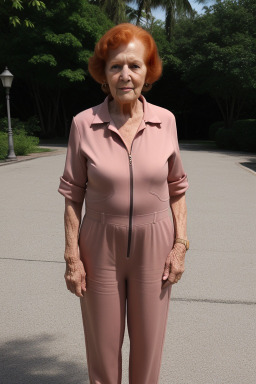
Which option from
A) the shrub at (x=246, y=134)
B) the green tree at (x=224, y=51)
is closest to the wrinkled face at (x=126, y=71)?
the shrub at (x=246, y=134)

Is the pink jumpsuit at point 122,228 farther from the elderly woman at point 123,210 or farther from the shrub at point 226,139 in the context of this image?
the shrub at point 226,139

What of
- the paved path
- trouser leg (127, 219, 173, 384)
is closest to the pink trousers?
trouser leg (127, 219, 173, 384)

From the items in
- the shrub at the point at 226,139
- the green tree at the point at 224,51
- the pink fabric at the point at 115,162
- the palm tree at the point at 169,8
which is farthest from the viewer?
the palm tree at the point at 169,8

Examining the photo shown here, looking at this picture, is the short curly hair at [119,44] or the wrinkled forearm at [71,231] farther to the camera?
the wrinkled forearm at [71,231]

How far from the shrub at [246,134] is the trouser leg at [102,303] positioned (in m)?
21.8

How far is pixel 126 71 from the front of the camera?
1864 mm

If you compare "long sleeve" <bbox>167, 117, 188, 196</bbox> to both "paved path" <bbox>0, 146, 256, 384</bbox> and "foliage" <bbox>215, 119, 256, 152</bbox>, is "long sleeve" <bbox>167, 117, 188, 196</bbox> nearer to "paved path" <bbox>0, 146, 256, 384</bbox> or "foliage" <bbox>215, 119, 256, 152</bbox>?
"paved path" <bbox>0, 146, 256, 384</bbox>

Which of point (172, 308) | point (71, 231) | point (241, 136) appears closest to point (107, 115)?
point (71, 231)

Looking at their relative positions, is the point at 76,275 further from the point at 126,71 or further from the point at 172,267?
the point at 126,71

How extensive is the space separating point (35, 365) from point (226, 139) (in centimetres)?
2322

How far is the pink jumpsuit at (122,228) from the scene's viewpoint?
73.0 inches

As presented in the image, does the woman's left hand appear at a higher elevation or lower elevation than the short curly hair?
lower

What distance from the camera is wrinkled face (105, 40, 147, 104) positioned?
1.86 meters

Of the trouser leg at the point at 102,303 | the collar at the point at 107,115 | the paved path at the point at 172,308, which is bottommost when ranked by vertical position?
the paved path at the point at 172,308
